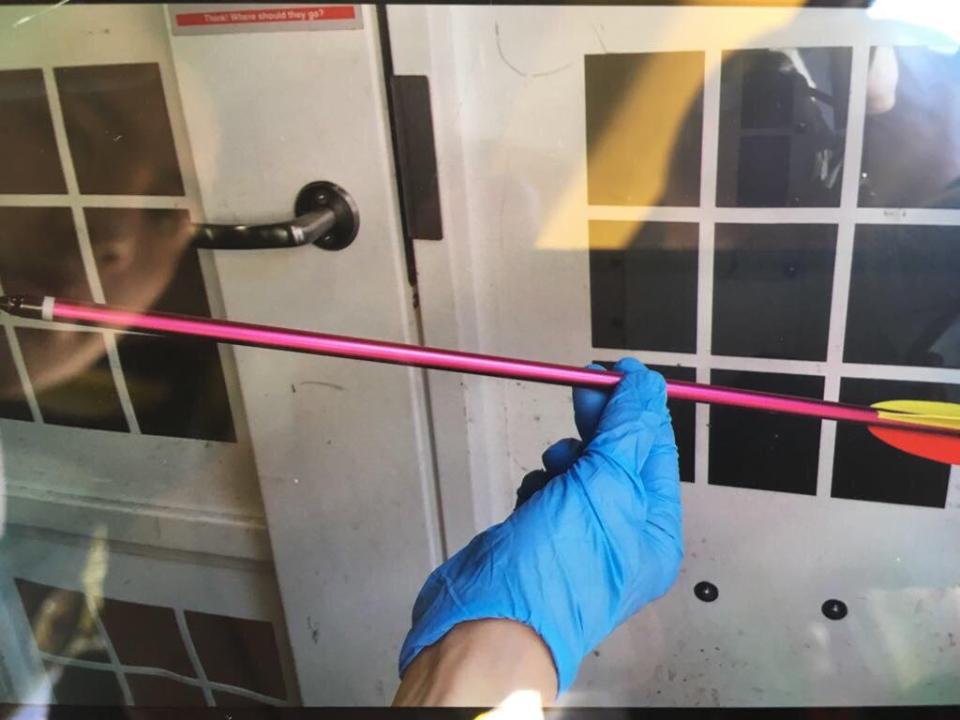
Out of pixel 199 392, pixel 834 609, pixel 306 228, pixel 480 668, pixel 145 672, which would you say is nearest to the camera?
pixel 480 668

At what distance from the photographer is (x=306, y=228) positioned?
732 millimetres

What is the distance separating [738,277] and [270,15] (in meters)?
0.43

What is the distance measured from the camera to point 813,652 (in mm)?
876

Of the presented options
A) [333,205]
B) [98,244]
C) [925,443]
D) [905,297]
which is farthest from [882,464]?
[98,244]

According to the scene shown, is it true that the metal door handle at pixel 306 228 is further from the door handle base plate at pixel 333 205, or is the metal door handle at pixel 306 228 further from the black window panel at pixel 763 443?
the black window panel at pixel 763 443

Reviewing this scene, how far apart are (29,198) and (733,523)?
0.76 meters

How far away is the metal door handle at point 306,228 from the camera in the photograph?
71cm

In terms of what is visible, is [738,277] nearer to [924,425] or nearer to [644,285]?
[644,285]

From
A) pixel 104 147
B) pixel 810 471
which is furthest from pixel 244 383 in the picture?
pixel 810 471

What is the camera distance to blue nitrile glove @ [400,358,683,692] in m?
0.65

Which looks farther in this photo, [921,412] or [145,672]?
[145,672]

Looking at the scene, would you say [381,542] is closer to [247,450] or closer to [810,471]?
[247,450]

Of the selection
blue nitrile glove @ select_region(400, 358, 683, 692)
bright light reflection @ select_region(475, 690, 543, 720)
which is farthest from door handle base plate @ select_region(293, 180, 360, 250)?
bright light reflection @ select_region(475, 690, 543, 720)

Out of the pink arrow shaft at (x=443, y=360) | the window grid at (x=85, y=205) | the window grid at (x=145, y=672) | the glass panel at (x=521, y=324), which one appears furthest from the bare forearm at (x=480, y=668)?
the window grid at (x=145, y=672)
